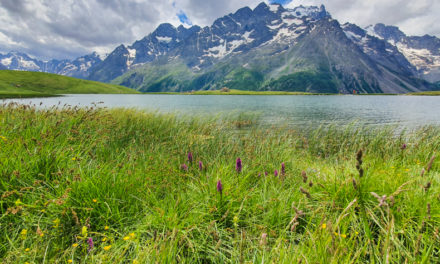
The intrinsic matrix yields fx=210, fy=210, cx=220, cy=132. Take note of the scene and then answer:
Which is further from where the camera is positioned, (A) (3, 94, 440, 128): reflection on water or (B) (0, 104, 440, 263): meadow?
(A) (3, 94, 440, 128): reflection on water

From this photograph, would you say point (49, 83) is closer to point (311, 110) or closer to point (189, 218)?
point (311, 110)

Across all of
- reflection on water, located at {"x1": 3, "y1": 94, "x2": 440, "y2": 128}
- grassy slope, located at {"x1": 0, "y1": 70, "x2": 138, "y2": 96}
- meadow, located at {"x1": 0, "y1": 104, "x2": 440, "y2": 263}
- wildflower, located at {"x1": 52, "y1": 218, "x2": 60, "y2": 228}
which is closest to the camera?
meadow, located at {"x1": 0, "y1": 104, "x2": 440, "y2": 263}

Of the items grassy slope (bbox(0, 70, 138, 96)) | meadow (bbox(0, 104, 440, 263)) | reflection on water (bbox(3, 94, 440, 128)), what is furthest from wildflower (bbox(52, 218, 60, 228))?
grassy slope (bbox(0, 70, 138, 96))

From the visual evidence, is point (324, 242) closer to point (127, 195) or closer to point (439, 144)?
point (127, 195)

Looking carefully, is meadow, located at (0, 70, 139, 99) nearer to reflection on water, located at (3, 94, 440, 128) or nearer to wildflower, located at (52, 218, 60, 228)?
reflection on water, located at (3, 94, 440, 128)

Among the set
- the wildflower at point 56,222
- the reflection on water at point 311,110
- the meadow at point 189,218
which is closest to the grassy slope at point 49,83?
the reflection on water at point 311,110

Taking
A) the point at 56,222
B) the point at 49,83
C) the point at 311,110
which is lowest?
the point at 311,110

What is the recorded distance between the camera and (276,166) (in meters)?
6.86

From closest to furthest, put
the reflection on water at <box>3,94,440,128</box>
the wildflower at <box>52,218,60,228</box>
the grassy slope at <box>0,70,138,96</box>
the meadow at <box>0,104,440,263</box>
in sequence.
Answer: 1. the meadow at <box>0,104,440,263</box>
2. the wildflower at <box>52,218,60,228</box>
3. the reflection on water at <box>3,94,440,128</box>
4. the grassy slope at <box>0,70,138,96</box>

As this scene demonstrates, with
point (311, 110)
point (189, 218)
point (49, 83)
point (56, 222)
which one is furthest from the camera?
point (49, 83)

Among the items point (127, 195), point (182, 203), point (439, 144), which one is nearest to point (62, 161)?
point (127, 195)

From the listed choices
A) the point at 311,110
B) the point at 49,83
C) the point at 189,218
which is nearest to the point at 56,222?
the point at 189,218

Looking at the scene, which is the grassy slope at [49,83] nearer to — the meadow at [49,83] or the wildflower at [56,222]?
the meadow at [49,83]

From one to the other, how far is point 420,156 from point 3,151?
13.5 m
